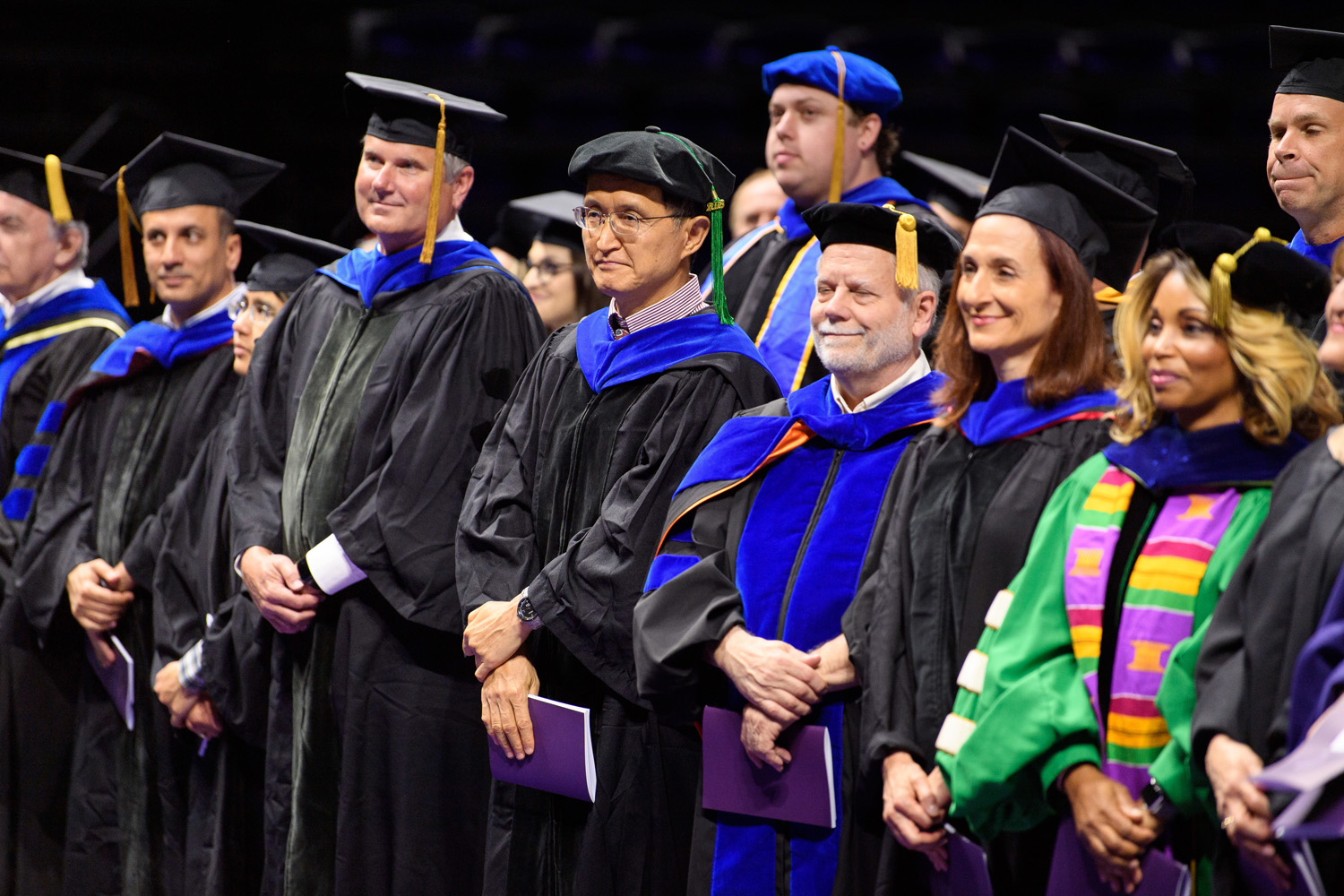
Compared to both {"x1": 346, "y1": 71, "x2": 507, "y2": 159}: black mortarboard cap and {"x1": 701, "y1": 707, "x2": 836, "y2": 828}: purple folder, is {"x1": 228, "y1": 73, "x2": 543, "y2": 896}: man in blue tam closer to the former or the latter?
{"x1": 346, "y1": 71, "x2": 507, "y2": 159}: black mortarboard cap

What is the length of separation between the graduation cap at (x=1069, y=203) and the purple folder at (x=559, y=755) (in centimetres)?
138

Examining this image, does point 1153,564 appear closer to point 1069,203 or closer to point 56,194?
point 1069,203

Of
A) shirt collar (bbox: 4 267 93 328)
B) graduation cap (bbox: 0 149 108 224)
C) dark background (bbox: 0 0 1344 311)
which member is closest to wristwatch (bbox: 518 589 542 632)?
shirt collar (bbox: 4 267 93 328)

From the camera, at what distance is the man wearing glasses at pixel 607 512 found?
3.27 meters

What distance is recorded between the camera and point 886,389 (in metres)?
3.06

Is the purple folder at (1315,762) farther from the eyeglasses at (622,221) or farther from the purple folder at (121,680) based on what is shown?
the purple folder at (121,680)

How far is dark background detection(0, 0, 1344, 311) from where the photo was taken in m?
8.12

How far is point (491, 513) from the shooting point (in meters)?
3.55

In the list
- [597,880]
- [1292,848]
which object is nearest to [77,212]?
[597,880]

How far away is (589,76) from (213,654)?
5.38 meters

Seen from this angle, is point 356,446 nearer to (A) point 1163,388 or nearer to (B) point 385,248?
(B) point 385,248

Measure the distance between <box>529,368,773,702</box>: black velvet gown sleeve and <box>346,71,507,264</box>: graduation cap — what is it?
3.43 ft

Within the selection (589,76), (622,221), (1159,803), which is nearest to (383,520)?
(622,221)

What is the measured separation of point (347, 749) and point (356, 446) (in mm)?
785
